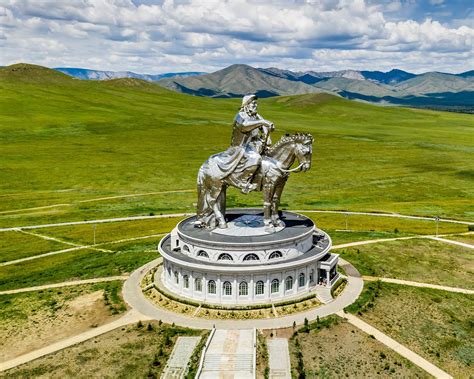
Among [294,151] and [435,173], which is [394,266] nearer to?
[294,151]

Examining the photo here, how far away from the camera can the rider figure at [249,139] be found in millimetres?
50719

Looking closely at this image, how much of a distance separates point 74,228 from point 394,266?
60.3 meters

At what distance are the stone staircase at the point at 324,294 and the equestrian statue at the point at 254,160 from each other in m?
9.43

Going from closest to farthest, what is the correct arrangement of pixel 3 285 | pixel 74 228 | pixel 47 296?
pixel 47 296, pixel 3 285, pixel 74 228

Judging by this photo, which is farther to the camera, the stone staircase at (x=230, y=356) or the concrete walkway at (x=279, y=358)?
the stone staircase at (x=230, y=356)

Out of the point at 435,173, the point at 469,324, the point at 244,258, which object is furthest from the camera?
the point at 435,173

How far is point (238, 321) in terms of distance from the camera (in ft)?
151

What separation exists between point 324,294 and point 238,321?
11.6 meters

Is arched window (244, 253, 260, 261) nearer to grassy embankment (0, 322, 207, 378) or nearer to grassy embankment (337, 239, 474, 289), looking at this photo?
grassy embankment (0, 322, 207, 378)

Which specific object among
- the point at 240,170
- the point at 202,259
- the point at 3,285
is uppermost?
the point at 240,170

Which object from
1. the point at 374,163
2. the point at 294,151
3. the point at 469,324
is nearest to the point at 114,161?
the point at 374,163

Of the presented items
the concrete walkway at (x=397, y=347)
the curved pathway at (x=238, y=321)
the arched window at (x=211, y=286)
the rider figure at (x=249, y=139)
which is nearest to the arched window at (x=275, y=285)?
the curved pathway at (x=238, y=321)

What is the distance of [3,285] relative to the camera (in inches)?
2355

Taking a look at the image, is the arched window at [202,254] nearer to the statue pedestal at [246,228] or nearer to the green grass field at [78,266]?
the statue pedestal at [246,228]
